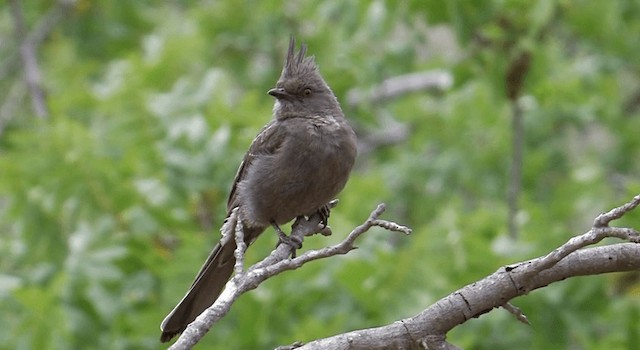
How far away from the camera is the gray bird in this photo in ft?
17.1

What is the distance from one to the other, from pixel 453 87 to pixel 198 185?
6.86 feet

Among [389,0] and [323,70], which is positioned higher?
[323,70]

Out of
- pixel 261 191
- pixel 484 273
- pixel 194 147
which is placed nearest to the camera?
pixel 261 191

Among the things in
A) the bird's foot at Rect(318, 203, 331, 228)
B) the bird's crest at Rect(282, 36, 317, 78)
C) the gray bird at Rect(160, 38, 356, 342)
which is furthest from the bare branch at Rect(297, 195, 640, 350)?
the bird's crest at Rect(282, 36, 317, 78)

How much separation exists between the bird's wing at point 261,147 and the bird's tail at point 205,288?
0.24 meters

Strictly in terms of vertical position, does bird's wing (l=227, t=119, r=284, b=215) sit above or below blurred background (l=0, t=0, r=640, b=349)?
below

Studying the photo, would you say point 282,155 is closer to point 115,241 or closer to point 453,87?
point 115,241

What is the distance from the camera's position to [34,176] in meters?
7.59

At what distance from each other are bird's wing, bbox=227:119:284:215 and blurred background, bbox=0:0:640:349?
1016mm

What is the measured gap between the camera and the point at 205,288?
5.04 meters

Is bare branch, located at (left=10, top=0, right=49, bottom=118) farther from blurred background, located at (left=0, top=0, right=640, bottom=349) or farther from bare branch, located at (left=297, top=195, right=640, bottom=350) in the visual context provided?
bare branch, located at (left=297, top=195, right=640, bottom=350)

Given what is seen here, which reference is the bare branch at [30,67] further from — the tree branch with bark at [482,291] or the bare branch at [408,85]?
the tree branch with bark at [482,291]

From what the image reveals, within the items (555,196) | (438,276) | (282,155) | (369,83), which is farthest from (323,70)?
(282,155)

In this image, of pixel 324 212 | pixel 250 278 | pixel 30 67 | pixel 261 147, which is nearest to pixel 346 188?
pixel 261 147
